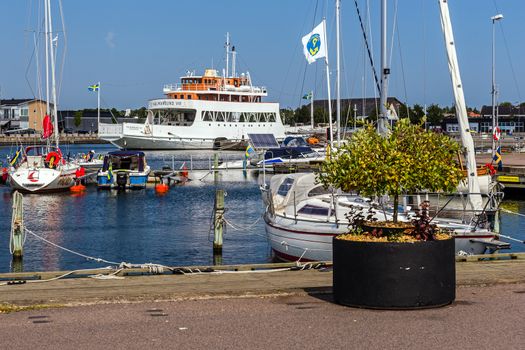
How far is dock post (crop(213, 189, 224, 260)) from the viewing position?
78.4ft

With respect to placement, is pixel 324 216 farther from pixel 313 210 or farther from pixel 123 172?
pixel 123 172

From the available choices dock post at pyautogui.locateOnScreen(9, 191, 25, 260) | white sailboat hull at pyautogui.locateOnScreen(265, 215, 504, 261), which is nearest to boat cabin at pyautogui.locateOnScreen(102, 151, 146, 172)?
dock post at pyautogui.locateOnScreen(9, 191, 25, 260)

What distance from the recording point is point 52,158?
48.9 m

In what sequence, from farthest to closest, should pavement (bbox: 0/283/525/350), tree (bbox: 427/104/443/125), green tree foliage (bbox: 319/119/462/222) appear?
tree (bbox: 427/104/443/125)
green tree foliage (bbox: 319/119/462/222)
pavement (bbox: 0/283/525/350)

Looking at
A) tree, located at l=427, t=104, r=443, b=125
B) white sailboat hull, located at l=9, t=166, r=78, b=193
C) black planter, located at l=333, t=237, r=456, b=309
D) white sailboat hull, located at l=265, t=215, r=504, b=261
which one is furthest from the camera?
tree, located at l=427, t=104, r=443, b=125

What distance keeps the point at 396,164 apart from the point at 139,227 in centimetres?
2449

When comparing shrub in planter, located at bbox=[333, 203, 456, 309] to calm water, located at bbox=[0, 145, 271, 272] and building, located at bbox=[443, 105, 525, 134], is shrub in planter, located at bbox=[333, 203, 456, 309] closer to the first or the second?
calm water, located at bbox=[0, 145, 271, 272]

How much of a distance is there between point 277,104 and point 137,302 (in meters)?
117

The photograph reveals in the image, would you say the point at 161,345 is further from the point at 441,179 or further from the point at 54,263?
the point at 54,263

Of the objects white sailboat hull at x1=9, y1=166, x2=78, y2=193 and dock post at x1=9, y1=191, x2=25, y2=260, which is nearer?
dock post at x1=9, y1=191, x2=25, y2=260

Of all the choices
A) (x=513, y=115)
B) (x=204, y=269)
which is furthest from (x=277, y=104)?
(x=204, y=269)

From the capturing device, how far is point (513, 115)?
6752 inches

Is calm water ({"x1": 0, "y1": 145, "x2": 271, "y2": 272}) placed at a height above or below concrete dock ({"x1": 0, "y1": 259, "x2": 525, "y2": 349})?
below

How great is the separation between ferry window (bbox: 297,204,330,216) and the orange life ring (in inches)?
1212
